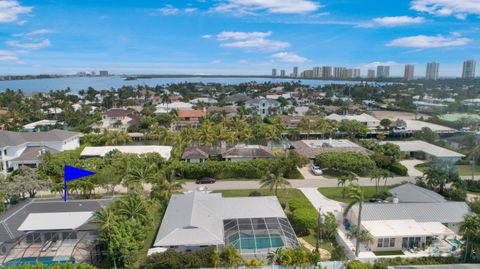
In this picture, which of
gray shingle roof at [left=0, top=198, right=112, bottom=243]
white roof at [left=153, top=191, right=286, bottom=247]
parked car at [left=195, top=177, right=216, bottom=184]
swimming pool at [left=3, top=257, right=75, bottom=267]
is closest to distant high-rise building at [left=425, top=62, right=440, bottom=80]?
parked car at [left=195, top=177, right=216, bottom=184]

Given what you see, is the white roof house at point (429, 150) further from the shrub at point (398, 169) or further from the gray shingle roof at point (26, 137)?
the gray shingle roof at point (26, 137)

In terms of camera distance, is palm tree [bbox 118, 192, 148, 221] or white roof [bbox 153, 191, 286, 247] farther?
palm tree [bbox 118, 192, 148, 221]

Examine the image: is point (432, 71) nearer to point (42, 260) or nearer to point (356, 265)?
point (356, 265)

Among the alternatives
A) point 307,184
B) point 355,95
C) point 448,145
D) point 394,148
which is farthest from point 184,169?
point 355,95

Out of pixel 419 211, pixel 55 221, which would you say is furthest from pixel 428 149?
pixel 55 221

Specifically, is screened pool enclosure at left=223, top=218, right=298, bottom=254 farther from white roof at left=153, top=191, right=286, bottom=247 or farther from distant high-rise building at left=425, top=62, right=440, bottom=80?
distant high-rise building at left=425, top=62, right=440, bottom=80
